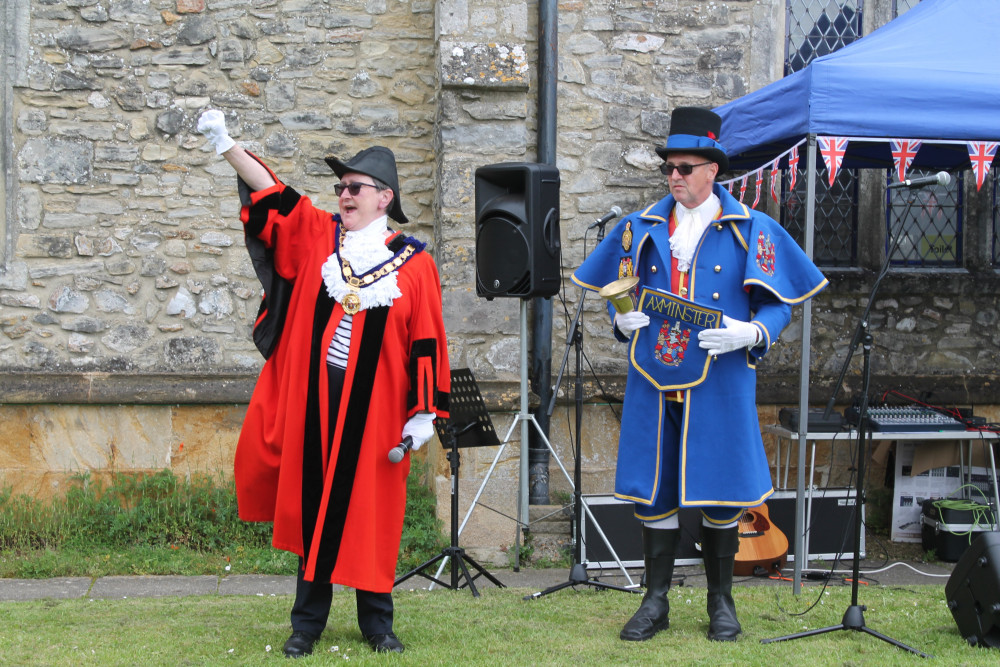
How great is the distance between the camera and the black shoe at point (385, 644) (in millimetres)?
3594

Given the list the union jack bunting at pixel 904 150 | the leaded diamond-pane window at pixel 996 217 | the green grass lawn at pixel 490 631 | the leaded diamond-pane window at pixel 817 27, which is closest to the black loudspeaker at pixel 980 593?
the green grass lawn at pixel 490 631

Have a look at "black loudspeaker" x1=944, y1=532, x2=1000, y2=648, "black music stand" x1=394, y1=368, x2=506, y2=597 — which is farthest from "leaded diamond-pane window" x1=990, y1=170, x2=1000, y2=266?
"black music stand" x1=394, y1=368, x2=506, y2=597

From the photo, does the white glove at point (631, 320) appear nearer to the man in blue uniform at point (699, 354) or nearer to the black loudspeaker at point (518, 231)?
the man in blue uniform at point (699, 354)

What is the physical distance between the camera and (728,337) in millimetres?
3688

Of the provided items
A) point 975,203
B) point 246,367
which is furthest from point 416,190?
point 975,203

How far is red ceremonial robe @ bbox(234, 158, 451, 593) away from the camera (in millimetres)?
3486

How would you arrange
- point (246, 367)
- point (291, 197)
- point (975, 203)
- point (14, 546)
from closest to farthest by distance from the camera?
1. point (291, 197)
2. point (14, 546)
3. point (246, 367)
4. point (975, 203)

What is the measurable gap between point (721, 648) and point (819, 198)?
11.3ft

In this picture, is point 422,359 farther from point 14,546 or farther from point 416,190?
point 14,546

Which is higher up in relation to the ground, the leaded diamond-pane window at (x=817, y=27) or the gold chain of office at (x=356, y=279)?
the leaded diamond-pane window at (x=817, y=27)

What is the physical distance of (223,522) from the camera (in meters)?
5.50

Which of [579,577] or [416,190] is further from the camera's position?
[416,190]

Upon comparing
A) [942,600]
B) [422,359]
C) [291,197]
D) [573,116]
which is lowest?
[942,600]

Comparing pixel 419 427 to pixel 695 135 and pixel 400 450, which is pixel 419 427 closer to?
pixel 400 450
